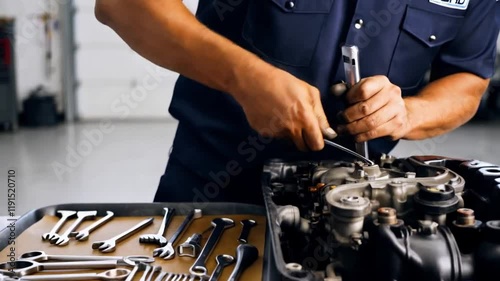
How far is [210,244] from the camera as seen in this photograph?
88 centimetres

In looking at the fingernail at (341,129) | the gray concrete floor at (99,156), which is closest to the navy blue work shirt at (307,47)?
the fingernail at (341,129)

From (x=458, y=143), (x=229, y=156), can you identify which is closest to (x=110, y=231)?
(x=229, y=156)

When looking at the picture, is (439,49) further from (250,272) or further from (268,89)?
(250,272)

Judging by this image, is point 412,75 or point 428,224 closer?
point 428,224

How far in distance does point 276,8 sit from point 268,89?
26 centimetres

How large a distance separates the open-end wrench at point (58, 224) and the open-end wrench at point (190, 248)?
21 cm

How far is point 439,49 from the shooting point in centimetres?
128

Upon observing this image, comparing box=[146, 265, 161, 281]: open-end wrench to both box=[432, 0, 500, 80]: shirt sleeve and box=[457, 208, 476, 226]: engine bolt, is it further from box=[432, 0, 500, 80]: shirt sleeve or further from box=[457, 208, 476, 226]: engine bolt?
box=[432, 0, 500, 80]: shirt sleeve

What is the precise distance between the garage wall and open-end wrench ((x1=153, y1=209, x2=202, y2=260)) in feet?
14.6

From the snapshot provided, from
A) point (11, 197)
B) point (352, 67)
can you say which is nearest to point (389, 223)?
point (352, 67)

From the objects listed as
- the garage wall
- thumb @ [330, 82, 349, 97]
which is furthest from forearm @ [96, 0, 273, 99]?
the garage wall

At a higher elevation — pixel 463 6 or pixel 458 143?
pixel 463 6

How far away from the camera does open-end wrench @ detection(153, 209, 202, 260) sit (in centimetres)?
85

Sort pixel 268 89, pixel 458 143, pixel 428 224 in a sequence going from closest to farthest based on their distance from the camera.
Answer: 1. pixel 428 224
2. pixel 268 89
3. pixel 458 143
